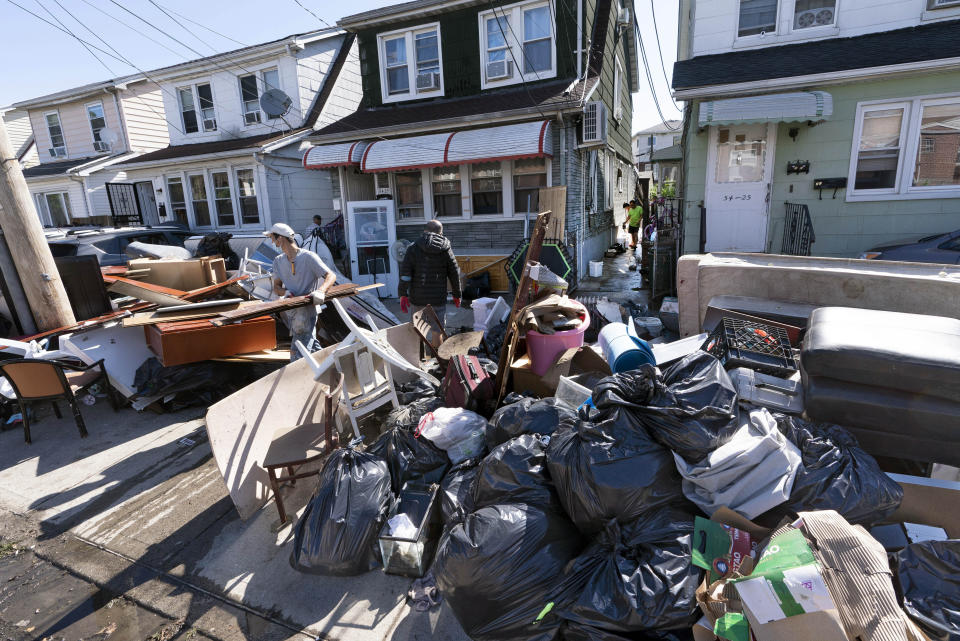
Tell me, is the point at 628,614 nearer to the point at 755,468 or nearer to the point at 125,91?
the point at 755,468

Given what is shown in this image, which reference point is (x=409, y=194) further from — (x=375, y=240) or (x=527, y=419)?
(x=527, y=419)

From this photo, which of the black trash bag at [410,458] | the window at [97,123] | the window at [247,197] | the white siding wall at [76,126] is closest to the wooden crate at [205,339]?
the black trash bag at [410,458]

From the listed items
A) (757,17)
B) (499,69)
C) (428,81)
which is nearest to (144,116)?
(428,81)

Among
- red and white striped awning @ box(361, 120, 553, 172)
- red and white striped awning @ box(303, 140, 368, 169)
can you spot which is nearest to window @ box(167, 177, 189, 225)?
red and white striped awning @ box(303, 140, 368, 169)

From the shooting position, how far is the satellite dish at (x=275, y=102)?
38.8 ft

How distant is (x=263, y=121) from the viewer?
41.9 ft

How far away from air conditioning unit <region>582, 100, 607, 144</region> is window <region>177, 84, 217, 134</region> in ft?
35.7

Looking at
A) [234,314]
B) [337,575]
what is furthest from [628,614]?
[234,314]

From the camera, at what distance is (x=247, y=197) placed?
12570 mm

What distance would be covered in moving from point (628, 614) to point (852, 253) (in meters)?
7.46

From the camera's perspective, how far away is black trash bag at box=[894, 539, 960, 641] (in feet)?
4.72

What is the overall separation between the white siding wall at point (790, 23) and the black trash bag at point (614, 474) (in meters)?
7.55

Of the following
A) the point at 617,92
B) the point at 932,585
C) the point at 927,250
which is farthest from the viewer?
the point at 617,92

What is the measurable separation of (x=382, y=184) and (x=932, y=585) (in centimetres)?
1045
